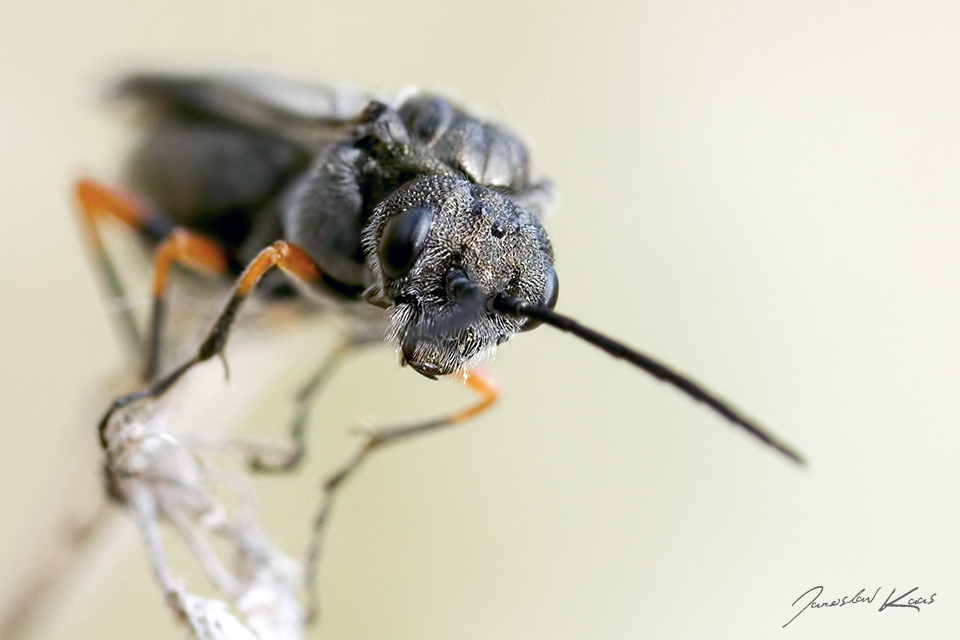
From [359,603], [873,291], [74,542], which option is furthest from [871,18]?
[74,542]

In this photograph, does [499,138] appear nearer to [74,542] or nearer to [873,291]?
[74,542]

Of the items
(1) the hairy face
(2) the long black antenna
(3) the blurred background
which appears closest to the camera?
(2) the long black antenna

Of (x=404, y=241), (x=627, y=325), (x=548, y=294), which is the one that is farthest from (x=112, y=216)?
(x=627, y=325)

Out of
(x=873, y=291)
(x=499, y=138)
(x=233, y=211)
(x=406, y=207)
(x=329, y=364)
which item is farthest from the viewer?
(x=873, y=291)

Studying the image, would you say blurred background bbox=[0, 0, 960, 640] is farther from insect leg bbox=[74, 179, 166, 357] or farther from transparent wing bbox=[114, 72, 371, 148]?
insect leg bbox=[74, 179, 166, 357]

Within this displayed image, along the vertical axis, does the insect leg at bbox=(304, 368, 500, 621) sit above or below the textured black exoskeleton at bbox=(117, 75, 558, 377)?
below

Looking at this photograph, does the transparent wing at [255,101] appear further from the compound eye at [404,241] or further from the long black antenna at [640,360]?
the long black antenna at [640,360]
